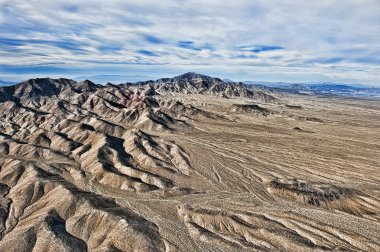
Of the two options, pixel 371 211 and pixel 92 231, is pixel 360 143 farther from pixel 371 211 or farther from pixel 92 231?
pixel 92 231

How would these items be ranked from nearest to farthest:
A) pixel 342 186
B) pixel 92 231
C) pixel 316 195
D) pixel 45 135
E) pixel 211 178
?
pixel 92 231
pixel 316 195
pixel 342 186
pixel 211 178
pixel 45 135

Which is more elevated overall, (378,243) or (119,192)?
(378,243)

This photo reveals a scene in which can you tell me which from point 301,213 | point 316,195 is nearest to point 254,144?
point 316,195

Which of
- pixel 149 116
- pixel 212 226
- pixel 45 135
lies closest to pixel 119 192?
pixel 212 226

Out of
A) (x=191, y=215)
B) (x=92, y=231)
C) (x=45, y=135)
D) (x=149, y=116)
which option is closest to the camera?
(x=92, y=231)

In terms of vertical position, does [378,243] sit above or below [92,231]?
above

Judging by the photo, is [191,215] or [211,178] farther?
[211,178]

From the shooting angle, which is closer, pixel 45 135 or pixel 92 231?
pixel 92 231

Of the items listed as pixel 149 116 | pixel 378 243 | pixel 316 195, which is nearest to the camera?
pixel 378 243

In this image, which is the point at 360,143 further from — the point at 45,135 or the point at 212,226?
the point at 45,135
